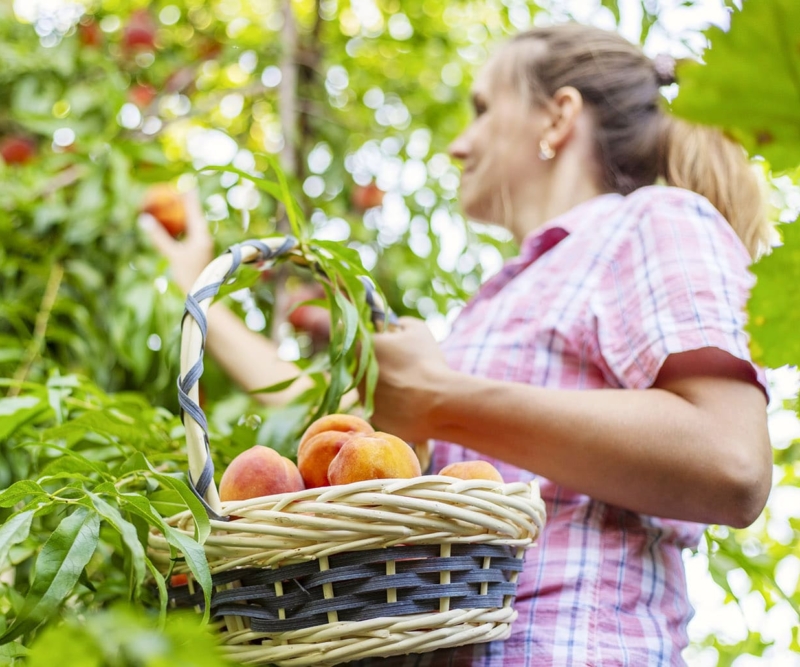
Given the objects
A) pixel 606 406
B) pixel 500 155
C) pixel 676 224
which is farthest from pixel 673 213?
pixel 500 155

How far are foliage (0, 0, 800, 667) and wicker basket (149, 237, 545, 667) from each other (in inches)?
2.0

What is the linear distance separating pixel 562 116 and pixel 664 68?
202 millimetres

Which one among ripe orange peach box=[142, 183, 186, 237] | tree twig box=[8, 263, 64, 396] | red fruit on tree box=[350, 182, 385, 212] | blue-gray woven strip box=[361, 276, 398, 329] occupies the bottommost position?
red fruit on tree box=[350, 182, 385, 212]

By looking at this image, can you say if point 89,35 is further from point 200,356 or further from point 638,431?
point 638,431

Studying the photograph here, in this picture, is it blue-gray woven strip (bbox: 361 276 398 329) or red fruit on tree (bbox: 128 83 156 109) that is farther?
red fruit on tree (bbox: 128 83 156 109)

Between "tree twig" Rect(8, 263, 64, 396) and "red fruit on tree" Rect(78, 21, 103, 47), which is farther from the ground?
"red fruit on tree" Rect(78, 21, 103, 47)

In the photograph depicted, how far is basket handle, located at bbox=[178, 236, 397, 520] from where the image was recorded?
627 millimetres

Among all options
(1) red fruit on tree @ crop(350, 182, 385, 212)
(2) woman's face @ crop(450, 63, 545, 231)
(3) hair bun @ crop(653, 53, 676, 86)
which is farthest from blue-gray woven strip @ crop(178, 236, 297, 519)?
(1) red fruit on tree @ crop(350, 182, 385, 212)

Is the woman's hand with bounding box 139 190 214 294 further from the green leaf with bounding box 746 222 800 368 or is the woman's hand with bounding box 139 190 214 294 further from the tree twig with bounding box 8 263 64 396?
the green leaf with bounding box 746 222 800 368

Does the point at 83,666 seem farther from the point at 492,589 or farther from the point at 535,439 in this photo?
the point at 535,439

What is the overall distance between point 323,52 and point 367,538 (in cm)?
164

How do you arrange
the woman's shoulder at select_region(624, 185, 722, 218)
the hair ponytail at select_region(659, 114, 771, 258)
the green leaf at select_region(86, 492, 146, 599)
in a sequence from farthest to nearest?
the hair ponytail at select_region(659, 114, 771, 258) < the woman's shoulder at select_region(624, 185, 722, 218) < the green leaf at select_region(86, 492, 146, 599)

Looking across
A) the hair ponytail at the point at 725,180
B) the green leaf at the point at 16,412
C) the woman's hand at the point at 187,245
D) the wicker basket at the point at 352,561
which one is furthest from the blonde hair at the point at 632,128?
the green leaf at the point at 16,412

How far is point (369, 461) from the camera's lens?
629 millimetres
